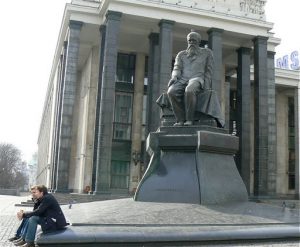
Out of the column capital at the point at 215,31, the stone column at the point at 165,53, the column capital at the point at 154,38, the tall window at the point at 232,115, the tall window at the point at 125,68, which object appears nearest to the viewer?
the stone column at the point at 165,53

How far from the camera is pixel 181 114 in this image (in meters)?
10.7

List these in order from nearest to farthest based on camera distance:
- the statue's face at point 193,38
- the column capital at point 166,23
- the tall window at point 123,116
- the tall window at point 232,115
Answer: the statue's face at point 193,38 < the column capital at point 166,23 < the tall window at point 123,116 < the tall window at point 232,115

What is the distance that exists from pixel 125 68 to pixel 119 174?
10.5 meters

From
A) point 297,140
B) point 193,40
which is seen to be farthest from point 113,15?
point 297,140

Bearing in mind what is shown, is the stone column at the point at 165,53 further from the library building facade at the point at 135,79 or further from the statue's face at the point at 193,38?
the statue's face at the point at 193,38

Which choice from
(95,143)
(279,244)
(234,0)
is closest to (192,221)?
(279,244)

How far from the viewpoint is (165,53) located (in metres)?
34.0

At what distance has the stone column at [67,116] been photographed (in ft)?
111

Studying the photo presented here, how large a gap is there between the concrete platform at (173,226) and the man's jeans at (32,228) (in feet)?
1.27

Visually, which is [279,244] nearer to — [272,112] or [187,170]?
[187,170]

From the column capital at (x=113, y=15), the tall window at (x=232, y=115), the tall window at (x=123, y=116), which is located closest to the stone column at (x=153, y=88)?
the column capital at (x=113, y=15)

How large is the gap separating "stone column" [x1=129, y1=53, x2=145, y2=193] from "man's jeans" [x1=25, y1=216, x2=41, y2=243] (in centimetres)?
3270

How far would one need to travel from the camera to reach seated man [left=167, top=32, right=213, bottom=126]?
34.0ft

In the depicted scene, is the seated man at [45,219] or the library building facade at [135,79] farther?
the library building facade at [135,79]
